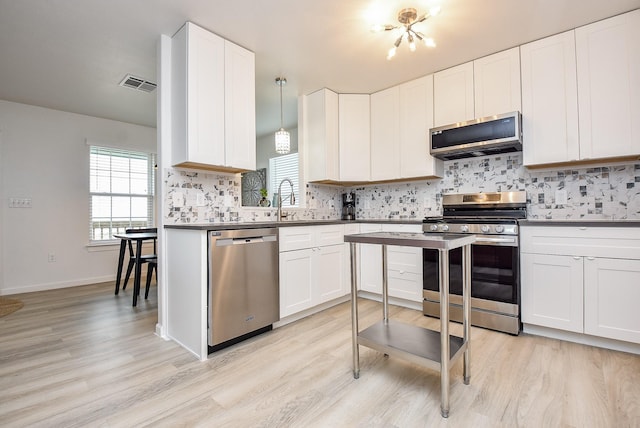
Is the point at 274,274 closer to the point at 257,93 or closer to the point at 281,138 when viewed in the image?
the point at 281,138

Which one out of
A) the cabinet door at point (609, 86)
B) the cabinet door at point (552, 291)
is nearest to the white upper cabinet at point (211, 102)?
the cabinet door at point (552, 291)

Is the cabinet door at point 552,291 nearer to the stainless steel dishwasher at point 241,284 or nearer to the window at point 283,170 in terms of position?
the stainless steel dishwasher at point 241,284

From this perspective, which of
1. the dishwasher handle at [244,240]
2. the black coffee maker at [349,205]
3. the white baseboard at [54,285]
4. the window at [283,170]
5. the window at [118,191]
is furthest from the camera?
the window at [283,170]

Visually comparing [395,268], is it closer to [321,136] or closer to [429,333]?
[429,333]

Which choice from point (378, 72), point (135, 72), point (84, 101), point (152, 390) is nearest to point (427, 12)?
point (378, 72)

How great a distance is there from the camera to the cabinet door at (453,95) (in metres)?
2.93

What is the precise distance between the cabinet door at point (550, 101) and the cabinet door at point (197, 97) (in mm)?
2611

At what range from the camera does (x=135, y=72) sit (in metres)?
3.12

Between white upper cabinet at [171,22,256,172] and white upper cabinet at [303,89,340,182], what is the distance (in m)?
1.02

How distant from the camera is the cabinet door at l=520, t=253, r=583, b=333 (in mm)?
2211

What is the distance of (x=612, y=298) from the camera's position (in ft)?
6.87

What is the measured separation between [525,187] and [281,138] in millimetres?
2418

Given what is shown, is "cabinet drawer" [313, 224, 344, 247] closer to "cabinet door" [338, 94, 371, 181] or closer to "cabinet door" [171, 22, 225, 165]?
"cabinet door" [338, 94, 371, 181]

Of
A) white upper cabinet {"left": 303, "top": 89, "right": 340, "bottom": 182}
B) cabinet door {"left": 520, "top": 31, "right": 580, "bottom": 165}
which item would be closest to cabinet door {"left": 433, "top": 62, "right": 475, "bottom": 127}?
cabinet door {"left": 520, "top": 31, "right": 580, "bottom": 165}
